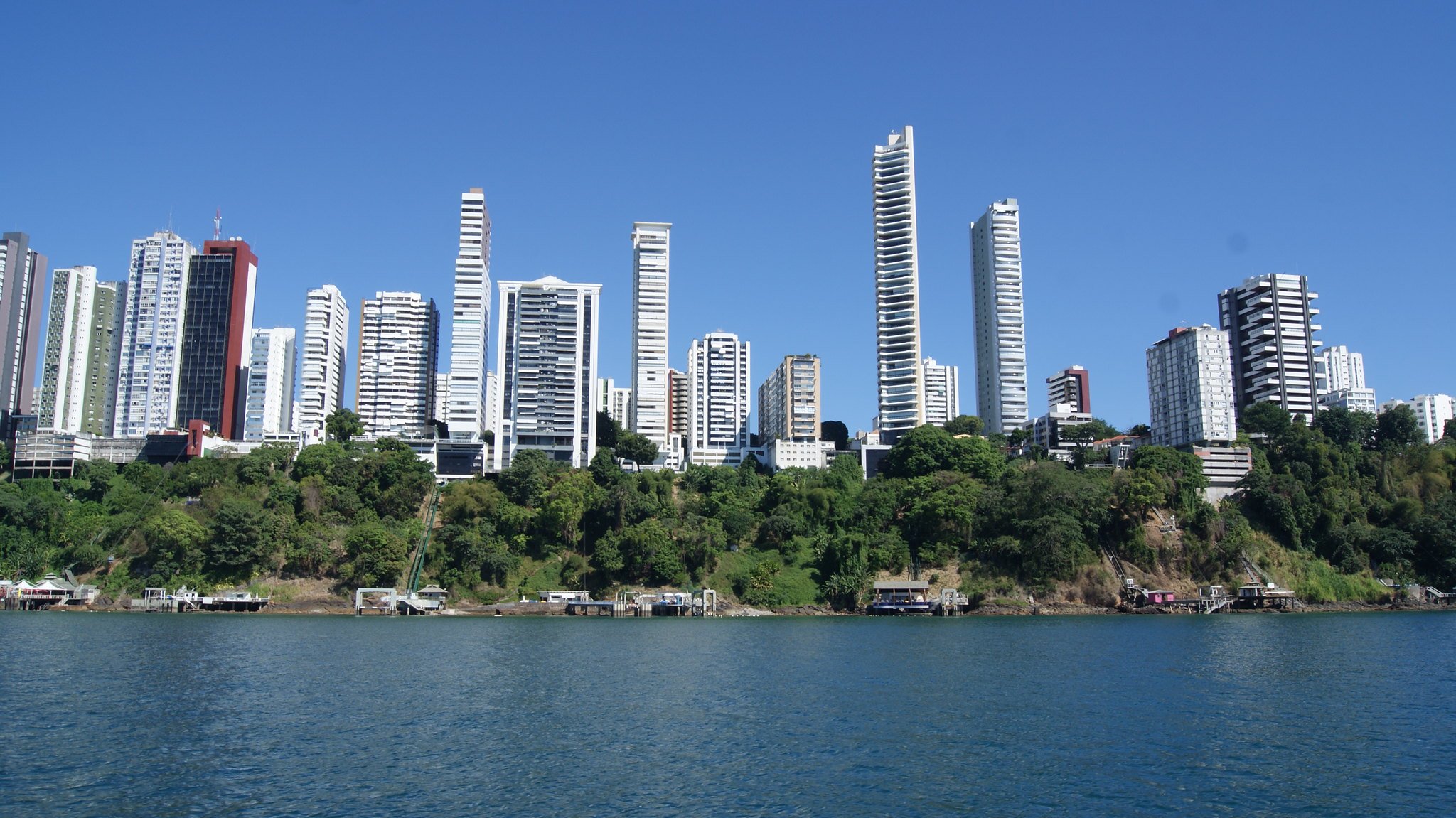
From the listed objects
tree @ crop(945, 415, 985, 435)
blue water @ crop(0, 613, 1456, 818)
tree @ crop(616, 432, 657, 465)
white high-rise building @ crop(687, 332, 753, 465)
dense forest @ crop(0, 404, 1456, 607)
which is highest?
white high-rise building @ crop(687, 332, 753, 465)

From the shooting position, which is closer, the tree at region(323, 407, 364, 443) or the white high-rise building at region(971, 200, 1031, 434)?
the tree at region(323, 407, 364, 443)

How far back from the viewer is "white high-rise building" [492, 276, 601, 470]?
12312 cm

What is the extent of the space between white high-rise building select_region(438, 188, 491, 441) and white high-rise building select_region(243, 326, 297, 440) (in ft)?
125

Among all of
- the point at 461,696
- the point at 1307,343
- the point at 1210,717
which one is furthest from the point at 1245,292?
the point at 461,696

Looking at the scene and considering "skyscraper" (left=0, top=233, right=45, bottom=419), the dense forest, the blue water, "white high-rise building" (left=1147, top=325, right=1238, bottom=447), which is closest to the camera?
the blue water

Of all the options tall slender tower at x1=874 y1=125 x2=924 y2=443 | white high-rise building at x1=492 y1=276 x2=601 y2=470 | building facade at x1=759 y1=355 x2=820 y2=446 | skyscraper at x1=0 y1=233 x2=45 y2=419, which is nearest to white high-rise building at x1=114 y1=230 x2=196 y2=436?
skyscraper at x1=0 y1=233 x2=45 y2=419

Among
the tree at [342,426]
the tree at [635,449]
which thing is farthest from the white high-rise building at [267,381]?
the tree at [635,449]

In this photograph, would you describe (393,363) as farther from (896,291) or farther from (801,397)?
(896,291)

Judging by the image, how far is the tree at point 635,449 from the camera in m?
128

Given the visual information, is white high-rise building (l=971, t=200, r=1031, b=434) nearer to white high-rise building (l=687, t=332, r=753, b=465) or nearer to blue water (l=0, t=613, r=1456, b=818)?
white high-rise building (l=687, t=332, r=753, b=465)

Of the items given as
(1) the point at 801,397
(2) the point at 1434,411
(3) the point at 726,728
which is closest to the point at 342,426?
(1) the point at 801,397

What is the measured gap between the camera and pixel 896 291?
477 ft

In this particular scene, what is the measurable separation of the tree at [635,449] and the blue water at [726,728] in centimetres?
7437

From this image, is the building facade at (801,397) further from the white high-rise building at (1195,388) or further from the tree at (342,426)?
the tree at (342,426)
